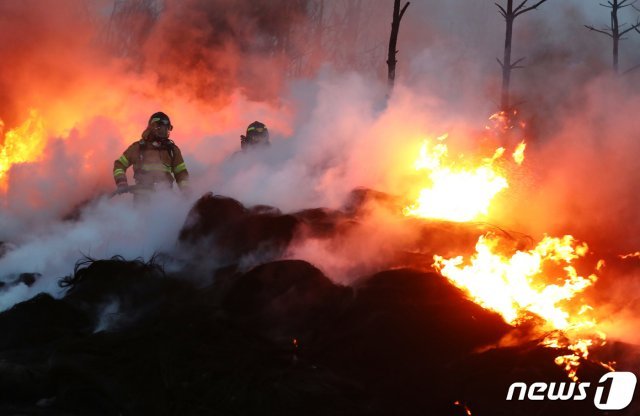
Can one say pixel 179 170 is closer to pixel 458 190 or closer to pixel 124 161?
pixel 124 161

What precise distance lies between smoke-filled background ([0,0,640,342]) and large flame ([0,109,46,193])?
0.22 ft

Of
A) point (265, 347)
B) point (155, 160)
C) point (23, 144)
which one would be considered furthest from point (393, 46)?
point (265, 347)

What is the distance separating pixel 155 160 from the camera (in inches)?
435

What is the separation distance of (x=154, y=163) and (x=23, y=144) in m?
6.97

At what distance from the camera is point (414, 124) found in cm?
1295

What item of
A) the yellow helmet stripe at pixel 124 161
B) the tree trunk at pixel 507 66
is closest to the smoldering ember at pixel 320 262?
the yellow helmet stripe at pixel 124 161

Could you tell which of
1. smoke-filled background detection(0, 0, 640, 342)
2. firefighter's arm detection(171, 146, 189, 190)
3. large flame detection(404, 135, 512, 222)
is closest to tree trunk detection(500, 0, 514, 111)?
smoke-filled background detection(0, 0, 640, 342)

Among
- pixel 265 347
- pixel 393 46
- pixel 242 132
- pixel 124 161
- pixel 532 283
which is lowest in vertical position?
pixel 265 347

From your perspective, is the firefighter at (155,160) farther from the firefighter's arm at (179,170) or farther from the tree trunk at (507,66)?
the tree trunk at (507,66)

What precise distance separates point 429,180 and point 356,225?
2.84 m

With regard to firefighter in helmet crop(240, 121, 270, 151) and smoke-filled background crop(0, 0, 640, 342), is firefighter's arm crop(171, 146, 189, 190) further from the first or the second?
firefighter in helmet crop(240, 121, 270, 151)

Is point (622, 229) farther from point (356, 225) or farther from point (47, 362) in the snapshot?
point (47, 362)

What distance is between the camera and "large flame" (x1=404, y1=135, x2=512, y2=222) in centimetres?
1039

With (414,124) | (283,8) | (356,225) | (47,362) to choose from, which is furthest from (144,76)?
(47,362)
